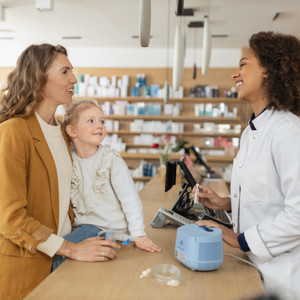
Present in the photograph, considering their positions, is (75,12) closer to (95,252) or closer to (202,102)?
(202,102)

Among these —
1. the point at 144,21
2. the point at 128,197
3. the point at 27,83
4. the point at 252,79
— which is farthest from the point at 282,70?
the point at 27,83

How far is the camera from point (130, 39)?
743 cm

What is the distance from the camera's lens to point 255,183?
1446 mm

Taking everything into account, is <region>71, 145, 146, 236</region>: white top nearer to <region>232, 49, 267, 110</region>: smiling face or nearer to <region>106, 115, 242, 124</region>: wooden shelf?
<region>232, 49, 267, 110</region>: smiling face

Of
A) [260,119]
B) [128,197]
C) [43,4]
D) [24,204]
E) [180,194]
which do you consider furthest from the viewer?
[43,4]

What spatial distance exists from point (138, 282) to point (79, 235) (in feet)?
1.46

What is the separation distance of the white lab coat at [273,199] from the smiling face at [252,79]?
0.09m

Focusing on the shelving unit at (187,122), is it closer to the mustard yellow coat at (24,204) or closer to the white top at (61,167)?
the white top at (61,167)

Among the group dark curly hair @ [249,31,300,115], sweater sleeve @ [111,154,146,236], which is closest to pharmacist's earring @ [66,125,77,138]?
sweater sleeve @ [111,154,146,236]

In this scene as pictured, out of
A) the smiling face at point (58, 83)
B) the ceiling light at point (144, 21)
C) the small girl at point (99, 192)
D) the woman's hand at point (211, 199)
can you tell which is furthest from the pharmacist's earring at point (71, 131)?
the woman's hand at point (211, 199)

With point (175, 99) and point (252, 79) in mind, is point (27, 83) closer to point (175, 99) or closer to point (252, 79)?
point (252, 79)

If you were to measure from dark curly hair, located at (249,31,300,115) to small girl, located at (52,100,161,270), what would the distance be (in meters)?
0.74

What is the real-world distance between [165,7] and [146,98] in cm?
270

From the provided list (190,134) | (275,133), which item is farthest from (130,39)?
(275,133)
